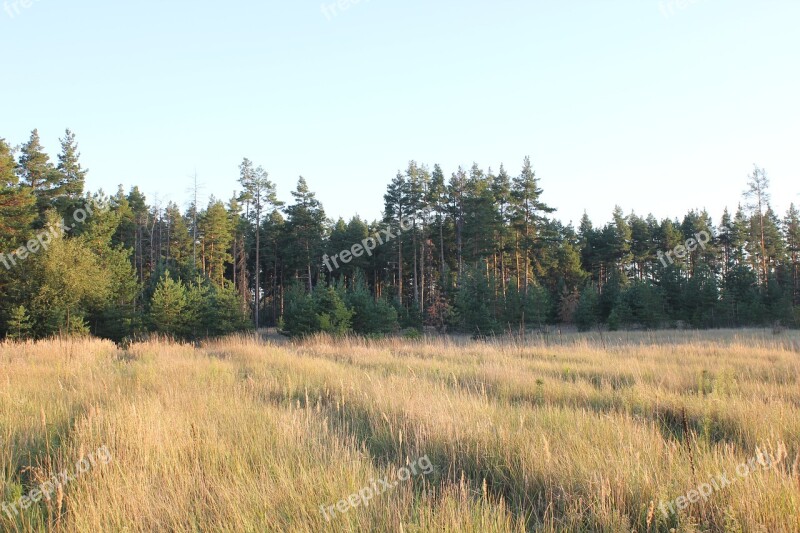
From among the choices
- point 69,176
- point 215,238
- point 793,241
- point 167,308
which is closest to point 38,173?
point 69,176

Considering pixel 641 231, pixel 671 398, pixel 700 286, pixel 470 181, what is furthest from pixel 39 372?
pixel 641 231

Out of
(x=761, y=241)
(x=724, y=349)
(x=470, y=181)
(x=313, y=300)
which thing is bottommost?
(x=724, y=349)

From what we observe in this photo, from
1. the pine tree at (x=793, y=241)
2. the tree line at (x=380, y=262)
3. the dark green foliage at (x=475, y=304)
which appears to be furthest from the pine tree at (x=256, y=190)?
the pine tree at (x=793, y=241)

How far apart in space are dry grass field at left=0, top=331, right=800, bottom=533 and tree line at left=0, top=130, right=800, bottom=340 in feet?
63.0

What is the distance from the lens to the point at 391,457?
154 inches

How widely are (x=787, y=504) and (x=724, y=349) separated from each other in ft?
37.8

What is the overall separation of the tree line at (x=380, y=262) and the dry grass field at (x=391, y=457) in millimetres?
19190

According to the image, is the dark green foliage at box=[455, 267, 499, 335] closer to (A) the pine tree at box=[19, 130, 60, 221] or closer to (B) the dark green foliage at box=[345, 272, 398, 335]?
(B) the dark green foliage at box=[345, 272, 398, 335]

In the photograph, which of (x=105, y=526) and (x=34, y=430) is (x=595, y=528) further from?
(x=34, y=430)

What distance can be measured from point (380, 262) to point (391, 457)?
→ 153 feet

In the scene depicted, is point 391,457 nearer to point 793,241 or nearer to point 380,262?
point 380,262

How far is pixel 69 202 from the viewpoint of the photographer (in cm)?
3438

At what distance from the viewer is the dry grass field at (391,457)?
2.62 m

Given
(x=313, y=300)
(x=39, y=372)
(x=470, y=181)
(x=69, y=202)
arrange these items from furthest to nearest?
(x=470, y=181) → (x=69, y=202) → (x=313, y=300) → (x=39, y=372)
